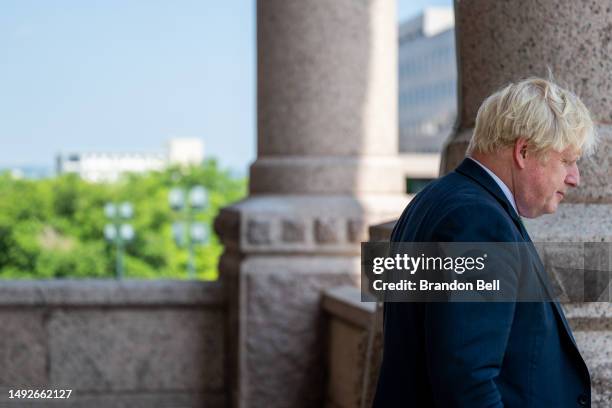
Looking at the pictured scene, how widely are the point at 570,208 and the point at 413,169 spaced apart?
3002 centimetres

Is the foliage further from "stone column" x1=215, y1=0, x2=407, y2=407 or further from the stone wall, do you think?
the stone wall

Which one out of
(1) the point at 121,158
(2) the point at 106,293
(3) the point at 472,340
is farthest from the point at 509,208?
(1) the point at 121,158

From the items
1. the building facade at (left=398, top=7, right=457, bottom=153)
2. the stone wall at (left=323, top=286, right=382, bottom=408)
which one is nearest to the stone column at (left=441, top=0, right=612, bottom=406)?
the stone wall at (left=323, top=286, right=382, bottom=408)

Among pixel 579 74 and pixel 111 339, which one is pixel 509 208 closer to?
pixel 579 74

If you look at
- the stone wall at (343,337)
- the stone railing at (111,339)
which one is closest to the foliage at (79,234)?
the stone railing at (111,339)

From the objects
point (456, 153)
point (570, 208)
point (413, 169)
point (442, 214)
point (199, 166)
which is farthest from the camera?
point (199, 166)

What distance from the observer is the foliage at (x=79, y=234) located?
64688mm

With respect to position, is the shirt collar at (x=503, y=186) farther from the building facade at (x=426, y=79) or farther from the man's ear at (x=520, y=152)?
the building facade at (x=426, y=79)

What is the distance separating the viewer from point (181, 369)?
18.9 ft

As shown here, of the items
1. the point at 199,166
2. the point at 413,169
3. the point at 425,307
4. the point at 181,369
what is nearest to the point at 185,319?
the point at 181,369

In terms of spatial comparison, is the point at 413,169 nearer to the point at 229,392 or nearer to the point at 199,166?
the point at 229,392

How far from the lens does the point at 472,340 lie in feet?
6.28

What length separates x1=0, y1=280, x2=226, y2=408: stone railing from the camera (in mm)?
5645

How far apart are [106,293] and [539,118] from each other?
389 cm
